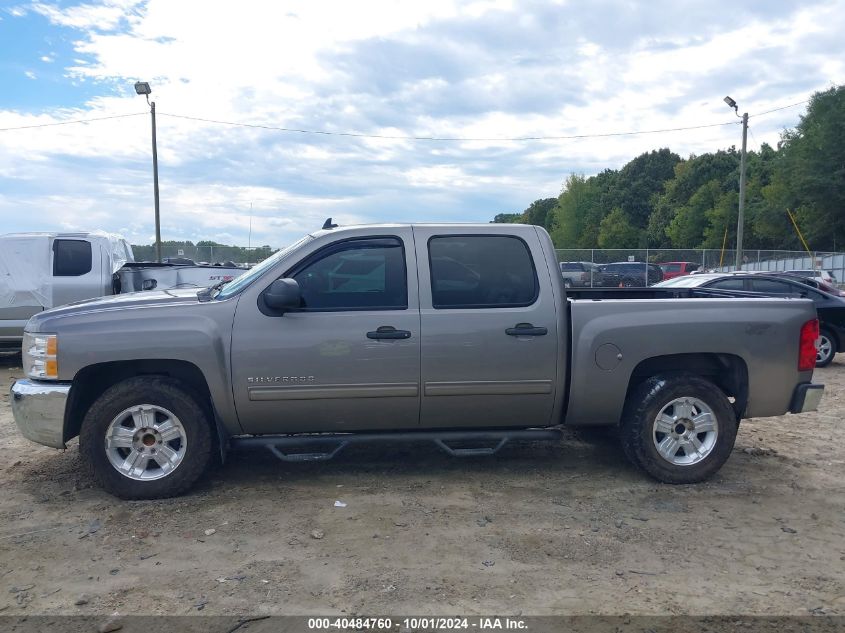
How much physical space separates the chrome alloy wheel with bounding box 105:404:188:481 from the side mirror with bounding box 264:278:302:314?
104 cm

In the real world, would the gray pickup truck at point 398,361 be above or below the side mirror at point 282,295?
below

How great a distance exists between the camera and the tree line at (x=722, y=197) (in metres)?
45.8

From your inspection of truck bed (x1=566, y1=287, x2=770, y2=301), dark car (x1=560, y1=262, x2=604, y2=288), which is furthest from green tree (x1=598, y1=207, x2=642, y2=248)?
truck bed (x1=566, y1=287, x2=770, y2=301)

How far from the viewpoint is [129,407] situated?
15.5 ft

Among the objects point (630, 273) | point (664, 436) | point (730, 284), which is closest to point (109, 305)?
point (664, 436)

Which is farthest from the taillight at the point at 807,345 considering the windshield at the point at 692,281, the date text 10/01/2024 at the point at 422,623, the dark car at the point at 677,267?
the dark car at the point at 677,267

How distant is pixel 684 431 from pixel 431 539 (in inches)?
86.7

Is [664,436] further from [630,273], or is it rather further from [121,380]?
[630,273]

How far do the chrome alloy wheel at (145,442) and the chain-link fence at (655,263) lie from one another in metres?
22.7

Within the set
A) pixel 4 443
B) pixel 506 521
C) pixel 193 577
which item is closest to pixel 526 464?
pixel 506 521

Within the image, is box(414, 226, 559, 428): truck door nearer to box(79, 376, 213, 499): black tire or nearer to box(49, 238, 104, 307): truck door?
box(79, 376, 213, 499): black tire

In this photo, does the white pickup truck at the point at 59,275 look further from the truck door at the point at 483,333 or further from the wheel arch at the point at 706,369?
the wheel arch at the point at 706,369

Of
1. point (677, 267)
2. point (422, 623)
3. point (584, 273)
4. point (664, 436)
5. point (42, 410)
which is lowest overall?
point (422, 623)

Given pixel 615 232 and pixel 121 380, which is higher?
pixel 615 232
